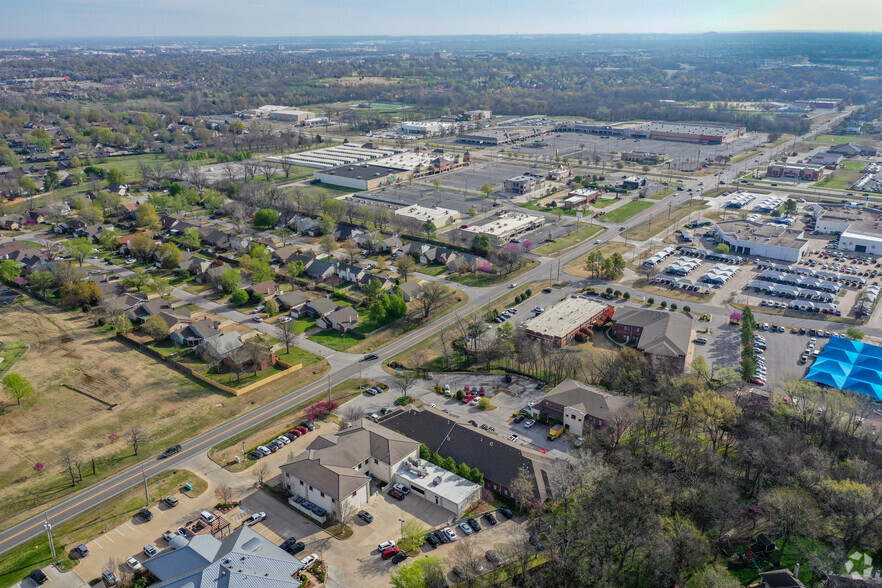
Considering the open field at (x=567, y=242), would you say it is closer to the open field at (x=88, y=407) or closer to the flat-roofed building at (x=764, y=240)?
the flat-roofed building at (x=764, y=240)

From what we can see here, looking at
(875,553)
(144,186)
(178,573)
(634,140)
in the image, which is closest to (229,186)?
(144,186)

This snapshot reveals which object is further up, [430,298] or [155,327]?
[430,298]

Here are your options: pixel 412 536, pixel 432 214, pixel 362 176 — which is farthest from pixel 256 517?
pixel 362 176

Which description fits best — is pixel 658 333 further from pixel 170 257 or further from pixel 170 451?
pixel 170 257

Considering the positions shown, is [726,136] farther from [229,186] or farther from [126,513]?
[126,513]

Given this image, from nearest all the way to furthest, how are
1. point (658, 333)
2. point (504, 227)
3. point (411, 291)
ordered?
point (658, 333) < point (411, 291) < point (504, 227)

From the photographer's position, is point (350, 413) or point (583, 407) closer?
point (583, 407)

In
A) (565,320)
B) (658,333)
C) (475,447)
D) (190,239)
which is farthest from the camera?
(190,239)

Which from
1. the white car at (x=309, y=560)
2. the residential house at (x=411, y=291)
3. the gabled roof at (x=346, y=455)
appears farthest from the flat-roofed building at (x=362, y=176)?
the white car at (x=309, y=560)
